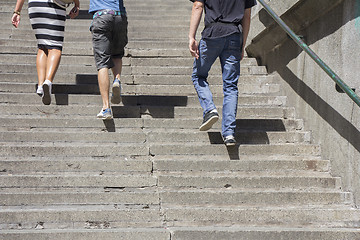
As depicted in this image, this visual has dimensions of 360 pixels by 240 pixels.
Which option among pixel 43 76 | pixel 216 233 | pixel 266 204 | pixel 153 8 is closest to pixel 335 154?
pixel 266 204

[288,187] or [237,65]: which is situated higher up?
[237,65]

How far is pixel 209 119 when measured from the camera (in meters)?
5.18

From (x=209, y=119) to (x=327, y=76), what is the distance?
120 cm

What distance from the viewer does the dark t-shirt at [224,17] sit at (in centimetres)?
533

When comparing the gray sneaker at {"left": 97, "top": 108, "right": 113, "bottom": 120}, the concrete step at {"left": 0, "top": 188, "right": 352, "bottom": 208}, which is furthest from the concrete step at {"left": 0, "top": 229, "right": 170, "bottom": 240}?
the gray sneaker at {"left": 97, "top": 108, "right": 113, "bottom": 120}

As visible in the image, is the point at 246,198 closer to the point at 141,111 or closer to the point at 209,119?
the point at 209,119

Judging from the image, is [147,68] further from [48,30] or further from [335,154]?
[335,154]

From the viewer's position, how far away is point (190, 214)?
4.54 m

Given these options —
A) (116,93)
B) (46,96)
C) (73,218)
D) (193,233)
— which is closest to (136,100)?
(116,93)

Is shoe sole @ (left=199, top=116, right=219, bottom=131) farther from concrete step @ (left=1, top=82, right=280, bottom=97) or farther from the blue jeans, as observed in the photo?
concrete step @ (left=1, top=82, right=280, bottom=97)

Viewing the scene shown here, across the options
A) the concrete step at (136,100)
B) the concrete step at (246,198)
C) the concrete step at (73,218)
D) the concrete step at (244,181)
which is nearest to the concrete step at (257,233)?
the concrete step at (73,218)

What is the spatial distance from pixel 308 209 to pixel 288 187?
38 centimetres

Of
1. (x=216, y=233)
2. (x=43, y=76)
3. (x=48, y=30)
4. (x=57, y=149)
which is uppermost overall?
(x=48, y=30)

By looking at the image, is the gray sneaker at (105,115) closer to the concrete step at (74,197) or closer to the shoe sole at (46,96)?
the shoe sole at (46,96)
